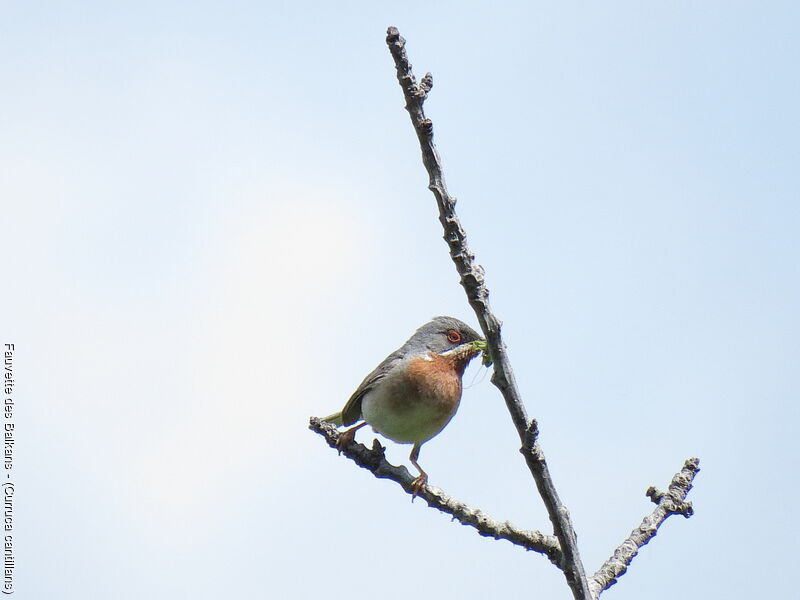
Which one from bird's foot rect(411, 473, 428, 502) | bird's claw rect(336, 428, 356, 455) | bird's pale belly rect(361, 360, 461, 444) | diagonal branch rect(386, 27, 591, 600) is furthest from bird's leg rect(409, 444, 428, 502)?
diagonal branch rect(386, 27, 591, 600)

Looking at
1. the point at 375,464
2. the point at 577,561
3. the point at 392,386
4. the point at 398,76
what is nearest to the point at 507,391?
the point at 577,561

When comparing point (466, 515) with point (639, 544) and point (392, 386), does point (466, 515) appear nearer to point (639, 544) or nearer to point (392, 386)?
point (639, 544)

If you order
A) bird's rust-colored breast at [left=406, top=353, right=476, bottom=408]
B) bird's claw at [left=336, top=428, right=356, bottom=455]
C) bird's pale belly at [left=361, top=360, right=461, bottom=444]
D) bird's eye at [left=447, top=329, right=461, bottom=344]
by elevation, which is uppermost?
bird's eye at [left=447, top=329, right=461, bottom=344]

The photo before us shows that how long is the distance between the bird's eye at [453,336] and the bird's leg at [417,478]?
3.98 feet

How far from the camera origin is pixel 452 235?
3738 mm

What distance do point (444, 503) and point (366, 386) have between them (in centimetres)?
345

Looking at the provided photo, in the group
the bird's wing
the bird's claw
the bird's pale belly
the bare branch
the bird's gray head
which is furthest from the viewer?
the bird's gray head

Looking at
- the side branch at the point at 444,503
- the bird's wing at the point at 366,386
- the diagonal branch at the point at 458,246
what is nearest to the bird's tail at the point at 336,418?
the bird's wing at the point at 366,386

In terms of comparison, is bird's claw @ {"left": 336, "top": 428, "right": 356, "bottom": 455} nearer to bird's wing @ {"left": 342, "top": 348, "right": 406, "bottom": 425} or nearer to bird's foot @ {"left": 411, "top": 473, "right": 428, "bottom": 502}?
bird's foot @ {"left": 411, "top": 473, "right": 428, "bottom": 502}

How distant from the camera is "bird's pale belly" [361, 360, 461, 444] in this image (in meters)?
8.20

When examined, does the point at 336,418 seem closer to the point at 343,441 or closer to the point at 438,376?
the point at 438,376

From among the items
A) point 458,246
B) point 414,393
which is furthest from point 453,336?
point 458,246

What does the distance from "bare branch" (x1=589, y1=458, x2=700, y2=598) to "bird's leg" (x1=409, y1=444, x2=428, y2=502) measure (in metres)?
1.17

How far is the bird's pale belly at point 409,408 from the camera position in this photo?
8.20m
